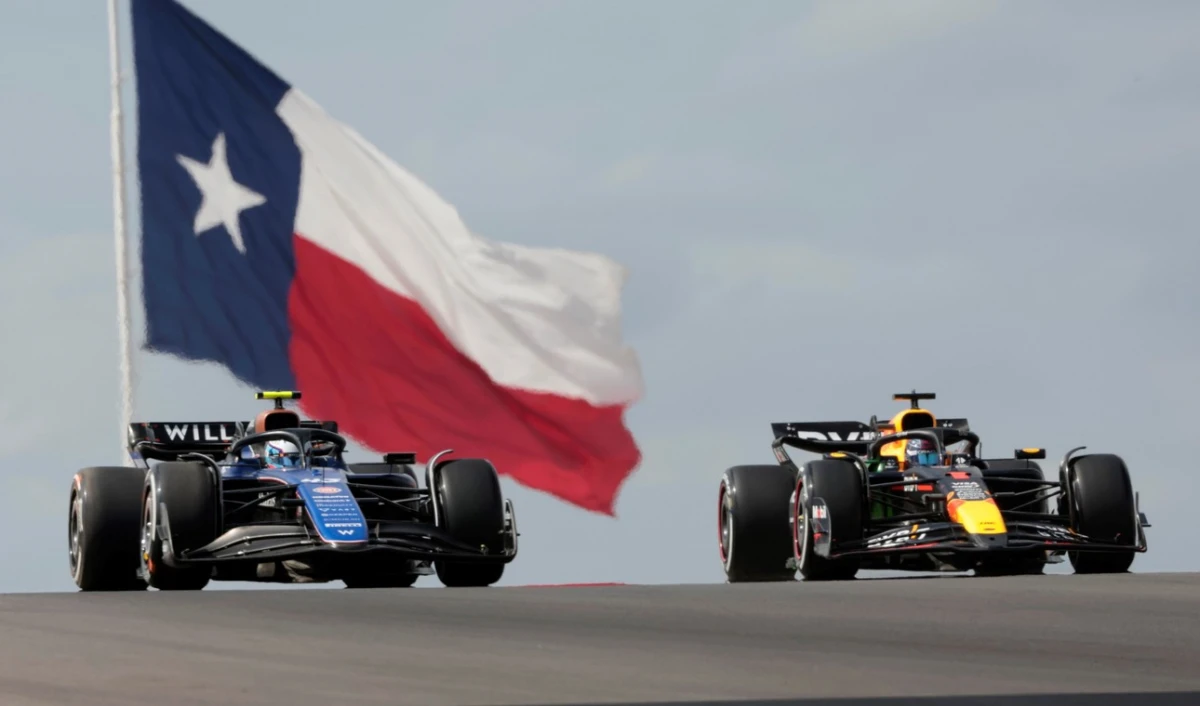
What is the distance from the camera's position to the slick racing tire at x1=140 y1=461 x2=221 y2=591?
18953mm

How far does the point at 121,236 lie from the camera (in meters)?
25.5

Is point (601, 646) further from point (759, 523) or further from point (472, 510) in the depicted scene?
point (759, 523)

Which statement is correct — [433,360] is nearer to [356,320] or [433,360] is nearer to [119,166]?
[356,320]

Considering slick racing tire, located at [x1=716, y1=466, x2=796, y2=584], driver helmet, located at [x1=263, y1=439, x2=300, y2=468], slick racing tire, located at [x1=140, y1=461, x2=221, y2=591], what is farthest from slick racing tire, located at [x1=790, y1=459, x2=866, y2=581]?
slick racing tire, located at [x1=140, y1=461, x2=221, y2=591]

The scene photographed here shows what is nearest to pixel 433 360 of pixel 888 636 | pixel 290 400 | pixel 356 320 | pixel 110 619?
pixel 356 320

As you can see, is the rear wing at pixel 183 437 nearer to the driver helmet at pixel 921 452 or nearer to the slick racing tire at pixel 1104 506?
the driver helmet at pixel 921 452

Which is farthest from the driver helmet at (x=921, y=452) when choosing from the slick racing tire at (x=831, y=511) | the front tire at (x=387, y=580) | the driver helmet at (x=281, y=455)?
the driver helmet at (x=281, y=455)

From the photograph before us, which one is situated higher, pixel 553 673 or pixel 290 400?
pixel 290 400

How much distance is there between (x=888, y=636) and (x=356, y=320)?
51.2 ft

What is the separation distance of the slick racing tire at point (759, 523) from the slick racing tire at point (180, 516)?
18.7 feet

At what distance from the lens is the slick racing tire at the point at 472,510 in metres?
20.1

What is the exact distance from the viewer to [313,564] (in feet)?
67.5

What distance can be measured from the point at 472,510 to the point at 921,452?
5.31m

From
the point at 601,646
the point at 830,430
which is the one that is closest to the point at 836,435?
the point at 830,430
